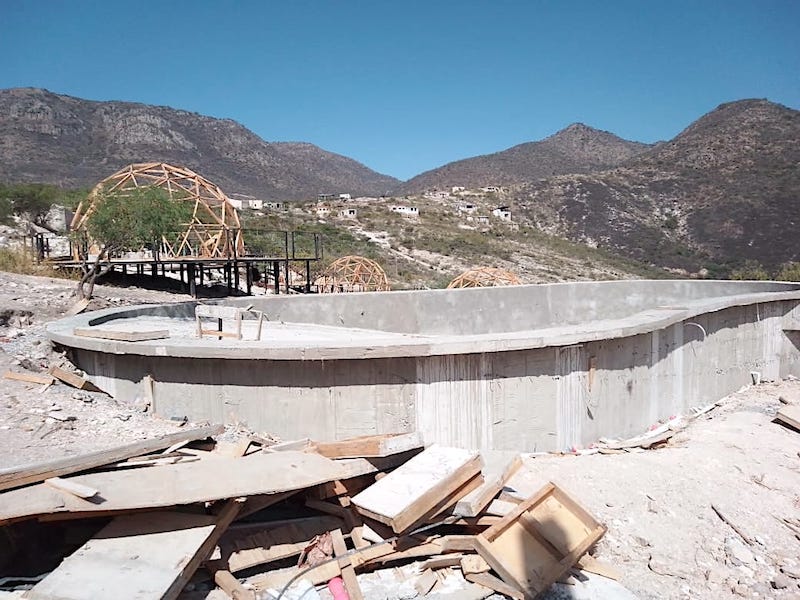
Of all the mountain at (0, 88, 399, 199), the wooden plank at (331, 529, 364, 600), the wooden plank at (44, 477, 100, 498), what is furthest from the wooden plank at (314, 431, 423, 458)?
the mountain at (0, 88, 399, 199)

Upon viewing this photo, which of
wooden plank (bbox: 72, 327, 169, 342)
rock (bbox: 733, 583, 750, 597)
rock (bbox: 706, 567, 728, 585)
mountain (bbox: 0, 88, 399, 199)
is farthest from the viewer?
mountain (bbox: 0, 88, 399, 199)

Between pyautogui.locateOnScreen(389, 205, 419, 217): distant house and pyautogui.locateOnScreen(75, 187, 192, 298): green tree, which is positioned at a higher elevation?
pyautogui.locateOnScreen(389, 205, 419, 217): distant house

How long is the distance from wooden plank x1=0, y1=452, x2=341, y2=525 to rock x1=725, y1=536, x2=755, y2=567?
147 inches

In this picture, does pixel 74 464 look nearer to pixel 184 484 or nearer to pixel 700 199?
pixel 184 484

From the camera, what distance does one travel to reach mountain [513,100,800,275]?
59.3 m

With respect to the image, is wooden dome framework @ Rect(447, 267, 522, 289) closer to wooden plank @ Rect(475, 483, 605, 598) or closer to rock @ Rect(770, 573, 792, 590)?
wooden plank @ Rect(475, 483, 605, 598)

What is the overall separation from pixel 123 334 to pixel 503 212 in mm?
64958

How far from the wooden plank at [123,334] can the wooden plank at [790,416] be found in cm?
895

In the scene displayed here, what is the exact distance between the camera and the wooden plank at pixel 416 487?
194 inches

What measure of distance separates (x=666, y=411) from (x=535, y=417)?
11.0 feet

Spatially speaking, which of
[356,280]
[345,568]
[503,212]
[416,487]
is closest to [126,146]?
[503,212]

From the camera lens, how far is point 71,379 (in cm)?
754

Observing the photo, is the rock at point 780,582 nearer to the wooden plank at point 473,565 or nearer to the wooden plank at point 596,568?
the wooden plank at point 596,568

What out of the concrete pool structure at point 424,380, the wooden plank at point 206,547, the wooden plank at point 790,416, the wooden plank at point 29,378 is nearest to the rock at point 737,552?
the concrete pool structure at point 424,380
